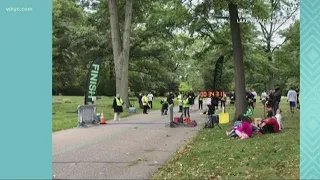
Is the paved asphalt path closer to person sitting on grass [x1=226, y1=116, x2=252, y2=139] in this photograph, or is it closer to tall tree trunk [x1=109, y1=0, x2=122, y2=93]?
person sitting on grass [x1=226, y1=116, x2=252, y2=139]

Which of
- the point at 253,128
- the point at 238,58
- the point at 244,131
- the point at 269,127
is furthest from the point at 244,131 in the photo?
the point at 238,58

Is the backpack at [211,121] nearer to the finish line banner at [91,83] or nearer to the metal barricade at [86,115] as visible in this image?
the metal barricade at [86,115]

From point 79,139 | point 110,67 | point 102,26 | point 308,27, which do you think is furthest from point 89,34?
point 308,27

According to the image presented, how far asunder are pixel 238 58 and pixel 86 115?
7.26m

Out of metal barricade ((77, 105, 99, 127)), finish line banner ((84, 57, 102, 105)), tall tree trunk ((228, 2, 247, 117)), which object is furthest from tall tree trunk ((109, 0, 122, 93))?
tall tree trunk ((228, 2, 247, 117))

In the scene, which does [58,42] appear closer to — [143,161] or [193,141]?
[193,141]

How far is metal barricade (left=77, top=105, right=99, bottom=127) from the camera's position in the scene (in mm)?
18594

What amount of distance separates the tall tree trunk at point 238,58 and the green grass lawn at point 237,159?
643cm

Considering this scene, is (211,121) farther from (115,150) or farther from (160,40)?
(160,40)

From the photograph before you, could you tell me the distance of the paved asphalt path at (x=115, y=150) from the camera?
865 cm

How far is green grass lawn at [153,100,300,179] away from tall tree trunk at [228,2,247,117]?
6430 millimetres

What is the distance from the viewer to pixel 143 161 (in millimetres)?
9930

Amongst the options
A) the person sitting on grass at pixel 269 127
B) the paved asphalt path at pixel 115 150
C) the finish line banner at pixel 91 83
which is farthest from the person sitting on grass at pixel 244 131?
the finish line banner at pixel 91 83

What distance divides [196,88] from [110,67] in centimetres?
2758
